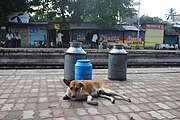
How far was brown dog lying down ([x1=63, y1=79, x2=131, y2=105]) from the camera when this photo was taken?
14.7 ft

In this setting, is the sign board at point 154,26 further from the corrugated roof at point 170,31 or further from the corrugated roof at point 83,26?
the corrugated roof at point 83,26

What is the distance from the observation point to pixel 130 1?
29.7m

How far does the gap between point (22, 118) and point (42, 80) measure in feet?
10.6

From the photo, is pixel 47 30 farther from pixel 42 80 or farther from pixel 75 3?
pixel 42 80

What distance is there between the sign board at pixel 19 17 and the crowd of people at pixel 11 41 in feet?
4.39

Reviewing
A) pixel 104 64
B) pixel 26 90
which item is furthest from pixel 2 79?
pixel 104 64

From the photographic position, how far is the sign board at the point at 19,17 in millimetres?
25109

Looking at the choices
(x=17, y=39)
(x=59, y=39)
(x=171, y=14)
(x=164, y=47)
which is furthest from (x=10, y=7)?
(x=171, y=14)

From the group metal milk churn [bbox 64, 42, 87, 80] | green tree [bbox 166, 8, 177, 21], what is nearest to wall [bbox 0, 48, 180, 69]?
metal milk churn [bbox 64, 42, 87, 80]

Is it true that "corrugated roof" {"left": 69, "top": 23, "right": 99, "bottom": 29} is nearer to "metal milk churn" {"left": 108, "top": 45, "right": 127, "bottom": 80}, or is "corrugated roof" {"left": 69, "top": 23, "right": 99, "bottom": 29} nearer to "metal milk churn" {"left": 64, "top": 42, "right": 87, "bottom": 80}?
"metal milk churn" {"left": 108, "top": 45, "right": 127, "bottom": 80}

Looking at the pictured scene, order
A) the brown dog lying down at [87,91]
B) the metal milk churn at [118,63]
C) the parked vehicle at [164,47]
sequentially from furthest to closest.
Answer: the parked vehicle at [164,47] → the metal milk churn at [118,63] → the brown dog lying down at [87,91]

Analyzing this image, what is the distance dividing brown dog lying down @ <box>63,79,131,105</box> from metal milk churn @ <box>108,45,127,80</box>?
1964 millimetres

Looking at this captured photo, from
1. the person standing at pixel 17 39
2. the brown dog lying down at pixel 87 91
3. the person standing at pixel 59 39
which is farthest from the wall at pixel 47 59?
the person standing at pixel 59 39

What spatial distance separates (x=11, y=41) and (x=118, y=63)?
19.8 metres
